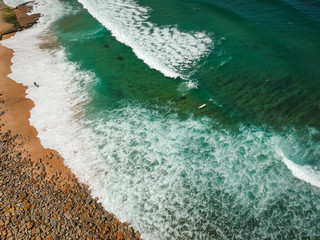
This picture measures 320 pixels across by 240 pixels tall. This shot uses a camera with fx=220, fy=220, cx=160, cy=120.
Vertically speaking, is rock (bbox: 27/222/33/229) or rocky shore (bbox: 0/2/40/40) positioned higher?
rocky shore (bbox: 0/2/40/40)

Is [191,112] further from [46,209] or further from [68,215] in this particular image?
[46,209]

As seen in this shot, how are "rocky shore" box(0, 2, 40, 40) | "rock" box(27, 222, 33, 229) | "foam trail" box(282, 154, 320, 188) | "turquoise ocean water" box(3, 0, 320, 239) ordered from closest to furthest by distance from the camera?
"rock" box(27, 222, 33, 229) → "turquoise ocean water" box(3, 0, 320, 239) → "foam trail" box(282, 154, 320, 188) → "rocky shore" box(0, 2, 40, 40)

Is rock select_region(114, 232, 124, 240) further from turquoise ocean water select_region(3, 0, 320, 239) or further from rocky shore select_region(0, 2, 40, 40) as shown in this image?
rocky shore select_region(0, 2, 40, 40)

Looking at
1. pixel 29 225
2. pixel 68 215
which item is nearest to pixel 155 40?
pixel 68 215

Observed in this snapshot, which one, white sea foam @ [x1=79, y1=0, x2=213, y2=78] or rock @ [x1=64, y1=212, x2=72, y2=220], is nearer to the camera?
rock @ [x1=64, y1=212, x2=72, y2=220]

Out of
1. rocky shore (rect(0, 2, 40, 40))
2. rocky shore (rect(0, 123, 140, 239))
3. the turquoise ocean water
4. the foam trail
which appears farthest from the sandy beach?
rocky shore (rect(0, 2, 40, 40))

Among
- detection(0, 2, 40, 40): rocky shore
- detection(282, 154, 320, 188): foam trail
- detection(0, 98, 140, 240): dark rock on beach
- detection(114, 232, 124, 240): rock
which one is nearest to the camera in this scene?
detection(114, 232, 124, 240): rock

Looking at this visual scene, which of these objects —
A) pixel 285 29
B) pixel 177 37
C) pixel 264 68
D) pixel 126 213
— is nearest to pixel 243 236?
pixel 126 213
